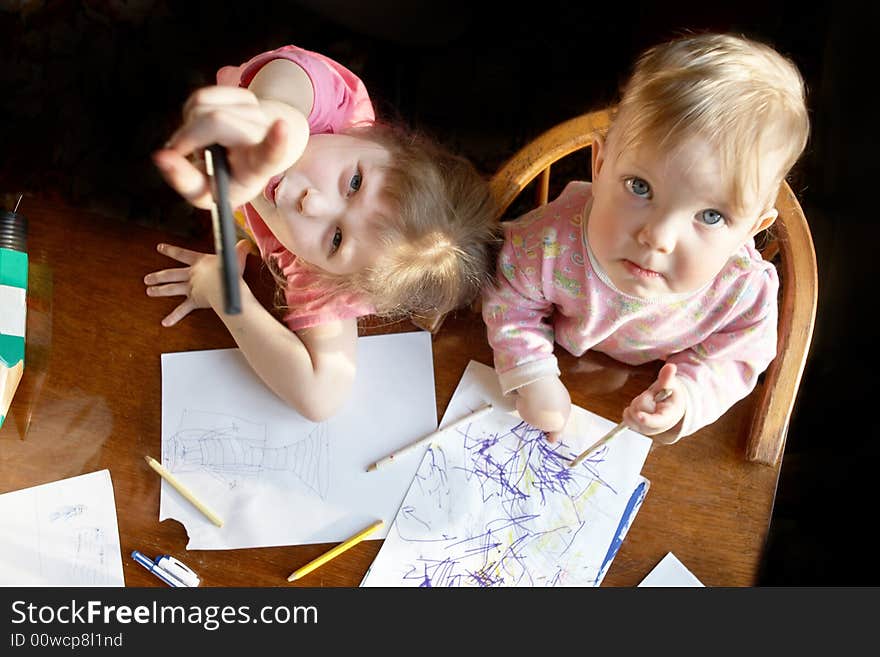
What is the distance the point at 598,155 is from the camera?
732mm

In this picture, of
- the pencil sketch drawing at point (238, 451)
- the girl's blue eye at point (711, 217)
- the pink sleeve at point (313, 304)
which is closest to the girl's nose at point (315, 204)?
the pink sleeve at point (313, 304)

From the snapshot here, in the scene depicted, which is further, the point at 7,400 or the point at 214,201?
the point at 7,400

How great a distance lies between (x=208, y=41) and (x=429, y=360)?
81 cm

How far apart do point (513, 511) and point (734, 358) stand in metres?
0.28

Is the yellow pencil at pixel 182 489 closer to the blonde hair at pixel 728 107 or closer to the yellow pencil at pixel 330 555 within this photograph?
the yellow pencil at pixel 330 555

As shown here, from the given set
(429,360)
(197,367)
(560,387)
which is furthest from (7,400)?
(560,387)

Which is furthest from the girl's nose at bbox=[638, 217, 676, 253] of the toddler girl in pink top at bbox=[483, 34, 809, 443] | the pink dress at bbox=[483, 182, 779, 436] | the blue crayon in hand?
the blue crayon in hand

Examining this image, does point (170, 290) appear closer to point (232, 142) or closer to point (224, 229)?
point (232, 142)

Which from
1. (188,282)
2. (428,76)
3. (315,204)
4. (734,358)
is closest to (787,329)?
(734,358)

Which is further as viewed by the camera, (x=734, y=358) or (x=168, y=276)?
(x=168, y=276)

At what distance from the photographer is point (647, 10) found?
1.34 metres

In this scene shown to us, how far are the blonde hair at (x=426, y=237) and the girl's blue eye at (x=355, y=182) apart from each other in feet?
0.09

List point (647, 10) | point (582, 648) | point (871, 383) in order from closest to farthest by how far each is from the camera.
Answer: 1. point (582, 648)
2. point (871, 383)
3. point (647, 10)

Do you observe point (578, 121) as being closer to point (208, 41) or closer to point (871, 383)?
point (871, 383)
